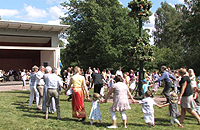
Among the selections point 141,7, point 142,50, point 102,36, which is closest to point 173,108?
point 142,50

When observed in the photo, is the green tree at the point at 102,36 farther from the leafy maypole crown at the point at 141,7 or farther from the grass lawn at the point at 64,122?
the grass lawn at the point at 64,122

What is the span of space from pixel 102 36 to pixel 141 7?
19082 millimetres

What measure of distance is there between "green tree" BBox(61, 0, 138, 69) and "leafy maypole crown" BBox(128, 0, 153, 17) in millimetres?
18519

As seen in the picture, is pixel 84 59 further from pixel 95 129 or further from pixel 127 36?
pixel 95 129

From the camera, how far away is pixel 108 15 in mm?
31844

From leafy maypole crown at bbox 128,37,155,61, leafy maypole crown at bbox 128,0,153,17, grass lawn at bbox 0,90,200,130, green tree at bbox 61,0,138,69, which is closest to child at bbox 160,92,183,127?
grass lawn at bbox 0,90,200,130

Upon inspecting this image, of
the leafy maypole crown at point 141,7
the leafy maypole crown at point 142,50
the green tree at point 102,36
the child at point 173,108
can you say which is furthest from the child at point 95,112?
the green tree at point 102,36

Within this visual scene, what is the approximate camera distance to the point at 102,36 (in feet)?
99.0

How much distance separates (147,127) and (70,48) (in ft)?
103

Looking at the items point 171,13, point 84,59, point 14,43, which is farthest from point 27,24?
point 171,13

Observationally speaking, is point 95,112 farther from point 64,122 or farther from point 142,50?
point 142,50

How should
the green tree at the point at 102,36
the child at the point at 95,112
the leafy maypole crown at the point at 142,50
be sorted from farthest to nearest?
the green tree at the point at 102,36 → the leafy maypole crown at the point at 142,50 → the child at the point at 95,112

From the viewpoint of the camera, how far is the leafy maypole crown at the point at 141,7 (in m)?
11.2

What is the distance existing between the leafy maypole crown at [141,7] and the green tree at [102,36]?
60.8 feet
